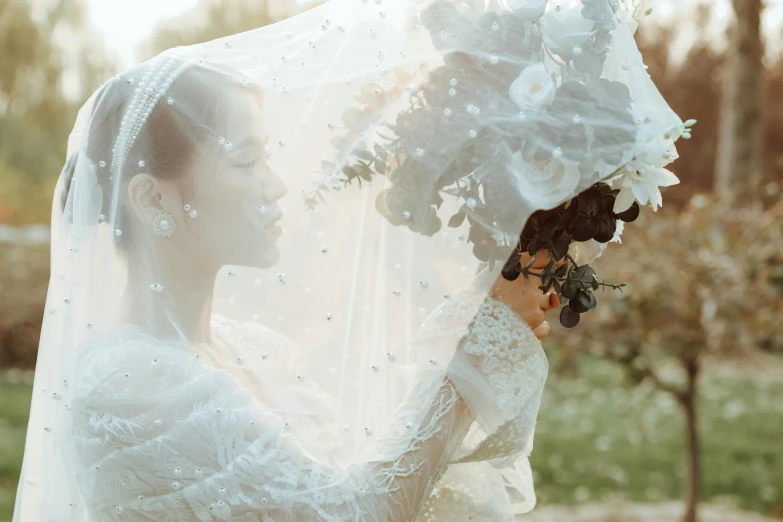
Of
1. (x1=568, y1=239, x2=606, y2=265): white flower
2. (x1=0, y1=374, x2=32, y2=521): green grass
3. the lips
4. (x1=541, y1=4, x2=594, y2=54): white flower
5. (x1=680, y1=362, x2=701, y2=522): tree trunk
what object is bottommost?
(x1=0, y1=374, x2=32, y2=521): green grass

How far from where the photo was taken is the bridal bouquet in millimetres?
1471

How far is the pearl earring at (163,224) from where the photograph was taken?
5.54 feet

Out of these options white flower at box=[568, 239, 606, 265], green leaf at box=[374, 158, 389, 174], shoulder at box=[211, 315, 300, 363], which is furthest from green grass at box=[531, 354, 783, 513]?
green leaf at box=[374, 158, 389, 174]

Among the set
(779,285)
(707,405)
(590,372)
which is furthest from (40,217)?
(779,285)

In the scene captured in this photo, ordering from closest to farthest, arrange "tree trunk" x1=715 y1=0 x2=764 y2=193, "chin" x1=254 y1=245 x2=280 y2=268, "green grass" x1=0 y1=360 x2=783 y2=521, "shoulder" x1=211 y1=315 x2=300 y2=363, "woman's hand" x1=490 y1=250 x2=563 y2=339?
"woman's hand" x1=490 y1=250 x2=563 y2=339 → "chin" x1=254 y1=245 x2=280 y2=268 → "shoulder" x1=211 y1=315 x2=300 y2=363 → "green grass" x1=0 y1=360 x2=783 y2=521 → "tree trunk" x1=715 y1=0 x2=764 y2=193

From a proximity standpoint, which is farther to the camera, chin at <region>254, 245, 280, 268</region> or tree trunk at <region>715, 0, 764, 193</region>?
tree trunk at <region>715, 0, 764, 193</region>

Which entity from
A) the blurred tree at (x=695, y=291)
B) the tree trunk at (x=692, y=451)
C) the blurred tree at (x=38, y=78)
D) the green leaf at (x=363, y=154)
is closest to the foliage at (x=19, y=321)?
the blurred tree at (x=38, y=78)

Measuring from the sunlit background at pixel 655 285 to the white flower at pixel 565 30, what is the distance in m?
0.72

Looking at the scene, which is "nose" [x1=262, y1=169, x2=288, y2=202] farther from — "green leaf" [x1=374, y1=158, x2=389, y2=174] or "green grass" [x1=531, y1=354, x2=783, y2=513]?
"green grass" [x1=531, y1=354, x2=783, y2=513]

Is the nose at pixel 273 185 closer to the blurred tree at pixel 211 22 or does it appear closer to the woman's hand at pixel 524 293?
the woman's hand at pixel 524 293

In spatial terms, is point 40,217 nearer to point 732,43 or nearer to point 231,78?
point 732,43

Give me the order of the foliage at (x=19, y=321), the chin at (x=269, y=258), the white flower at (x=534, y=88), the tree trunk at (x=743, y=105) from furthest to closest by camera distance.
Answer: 1. the foliage at (x=19, y=321)
2. the tree trunk at (x=743, y=105)
3. the chin at (x=269, y=258)
4. the white flower at (x=534, y=88)

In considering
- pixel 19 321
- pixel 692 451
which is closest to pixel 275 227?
pixel 692 451

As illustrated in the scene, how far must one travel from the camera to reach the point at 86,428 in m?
1.57
